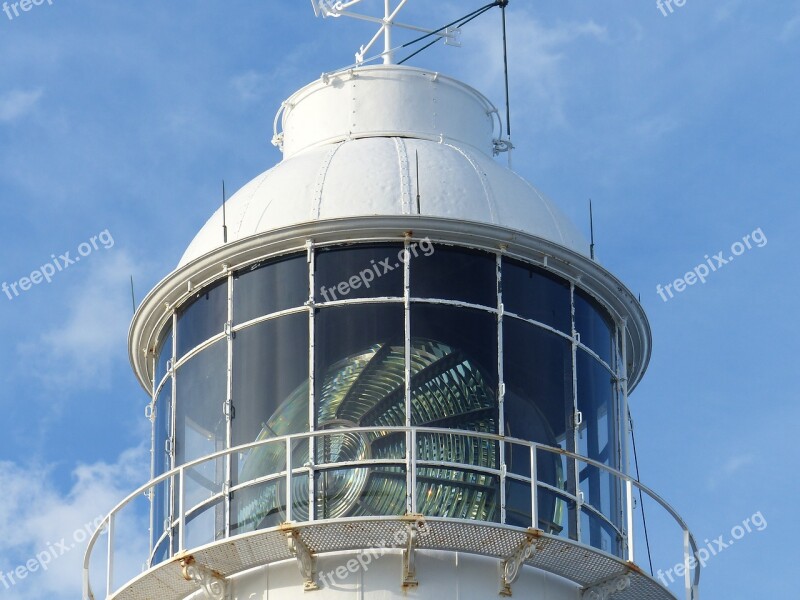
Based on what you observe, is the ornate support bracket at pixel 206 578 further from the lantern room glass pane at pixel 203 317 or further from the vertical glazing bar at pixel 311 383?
the lantern room glass pane at pixel 203 317

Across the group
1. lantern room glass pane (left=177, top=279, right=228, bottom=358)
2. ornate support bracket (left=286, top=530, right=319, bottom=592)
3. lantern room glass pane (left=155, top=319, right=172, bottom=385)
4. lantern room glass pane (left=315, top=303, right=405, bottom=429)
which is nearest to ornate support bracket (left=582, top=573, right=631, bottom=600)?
lantern room glass pane (left=315, top=303, right=405, bottom=429)

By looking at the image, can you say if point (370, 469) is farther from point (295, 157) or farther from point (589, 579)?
point (295, 157)

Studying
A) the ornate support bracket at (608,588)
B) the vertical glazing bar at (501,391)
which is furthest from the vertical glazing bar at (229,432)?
the ornate support bracket at (608,588)

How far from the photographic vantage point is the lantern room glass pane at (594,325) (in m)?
25.8

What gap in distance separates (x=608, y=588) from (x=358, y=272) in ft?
14.7

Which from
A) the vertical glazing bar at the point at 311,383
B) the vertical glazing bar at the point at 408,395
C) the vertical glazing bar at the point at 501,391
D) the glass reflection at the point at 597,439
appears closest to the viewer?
the vertical glazing bar at the point at 408,395

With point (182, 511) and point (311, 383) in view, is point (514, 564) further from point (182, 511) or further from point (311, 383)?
point (182, 511)

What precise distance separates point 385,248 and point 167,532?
4.04m

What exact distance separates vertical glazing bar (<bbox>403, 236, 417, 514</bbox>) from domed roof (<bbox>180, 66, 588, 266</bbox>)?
2.37ft

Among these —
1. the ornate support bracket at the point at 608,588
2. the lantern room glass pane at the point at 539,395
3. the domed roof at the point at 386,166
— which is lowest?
the ornate support bracket at the point at 608,588

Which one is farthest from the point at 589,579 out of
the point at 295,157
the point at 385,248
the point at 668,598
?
the point at 295,157

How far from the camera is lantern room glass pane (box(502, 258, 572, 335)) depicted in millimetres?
25250

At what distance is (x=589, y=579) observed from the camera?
2431 centimetres

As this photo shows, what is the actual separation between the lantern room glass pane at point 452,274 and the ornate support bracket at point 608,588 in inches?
132
